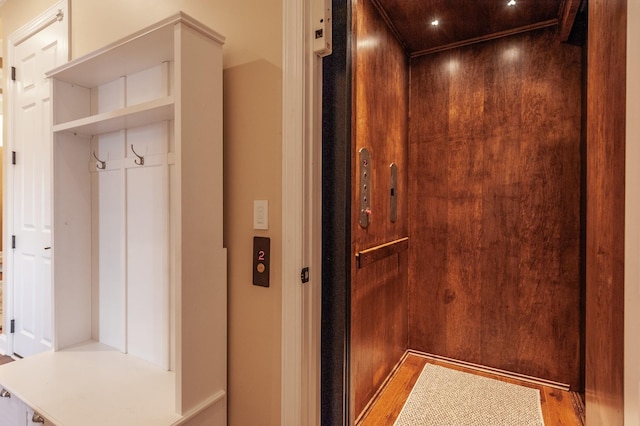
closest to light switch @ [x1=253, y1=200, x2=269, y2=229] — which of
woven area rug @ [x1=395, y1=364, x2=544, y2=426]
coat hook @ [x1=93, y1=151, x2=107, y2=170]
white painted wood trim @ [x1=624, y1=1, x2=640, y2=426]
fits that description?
coat hook @ [x1=93, y1=151, x2=107, y2=170]

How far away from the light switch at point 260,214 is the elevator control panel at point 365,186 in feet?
2.59

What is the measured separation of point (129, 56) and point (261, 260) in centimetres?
102

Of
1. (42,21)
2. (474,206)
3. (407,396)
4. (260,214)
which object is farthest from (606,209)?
(42,21)

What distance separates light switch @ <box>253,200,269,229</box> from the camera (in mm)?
1266

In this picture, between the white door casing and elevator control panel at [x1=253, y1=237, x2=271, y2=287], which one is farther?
the white door casing

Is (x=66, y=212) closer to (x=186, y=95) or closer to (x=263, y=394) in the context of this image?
(x=186, y=95)

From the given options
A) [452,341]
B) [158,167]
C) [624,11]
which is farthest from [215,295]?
[452,341]

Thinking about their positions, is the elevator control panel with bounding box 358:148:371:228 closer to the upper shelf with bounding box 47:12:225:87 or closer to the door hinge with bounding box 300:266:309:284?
the door hinge with bounding box 300:266:309:284

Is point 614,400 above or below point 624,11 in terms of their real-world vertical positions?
below

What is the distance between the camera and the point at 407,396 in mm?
2229

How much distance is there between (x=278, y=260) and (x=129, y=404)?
756mm

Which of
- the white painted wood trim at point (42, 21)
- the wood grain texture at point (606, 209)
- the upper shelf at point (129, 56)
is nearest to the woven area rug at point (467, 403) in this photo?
the wood grain texture at point (606, 209)

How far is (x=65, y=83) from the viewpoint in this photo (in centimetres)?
167

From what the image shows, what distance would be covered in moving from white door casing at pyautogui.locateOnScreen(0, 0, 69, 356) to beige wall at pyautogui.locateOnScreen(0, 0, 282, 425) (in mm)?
1557
